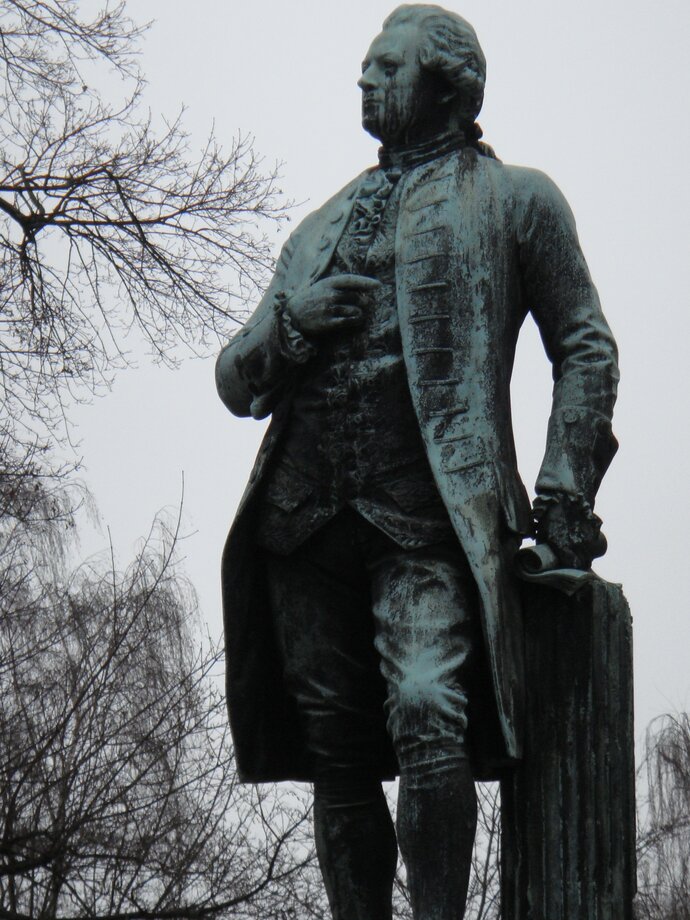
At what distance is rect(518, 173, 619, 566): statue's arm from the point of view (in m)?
4.90

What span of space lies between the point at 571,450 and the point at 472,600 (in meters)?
0.42

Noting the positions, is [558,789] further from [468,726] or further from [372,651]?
[372,651]

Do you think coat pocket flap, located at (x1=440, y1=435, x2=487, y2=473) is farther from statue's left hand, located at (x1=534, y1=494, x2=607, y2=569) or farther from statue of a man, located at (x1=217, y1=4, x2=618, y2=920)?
statue's left hand, located at (x1=534, y1=494, x2=607, y2=569)

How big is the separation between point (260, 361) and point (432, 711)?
39.3 inches

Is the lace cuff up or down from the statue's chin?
down

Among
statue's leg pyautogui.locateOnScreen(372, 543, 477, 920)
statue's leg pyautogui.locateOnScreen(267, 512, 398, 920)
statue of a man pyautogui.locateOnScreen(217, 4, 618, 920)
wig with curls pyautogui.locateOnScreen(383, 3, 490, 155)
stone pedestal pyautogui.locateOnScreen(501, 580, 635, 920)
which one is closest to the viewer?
statue's leg pyautogui.locateOnScreen(372, 543, 477, 920)

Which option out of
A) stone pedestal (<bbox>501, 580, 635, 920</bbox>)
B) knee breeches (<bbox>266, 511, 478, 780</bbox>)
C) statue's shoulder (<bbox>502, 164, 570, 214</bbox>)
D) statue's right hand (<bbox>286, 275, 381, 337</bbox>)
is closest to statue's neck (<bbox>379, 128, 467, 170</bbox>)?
statue's shoulder (<bbox>502, 164, 570, 214</bbox>)

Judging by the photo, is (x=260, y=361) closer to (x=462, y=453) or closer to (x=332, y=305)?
(x=332, y=305)

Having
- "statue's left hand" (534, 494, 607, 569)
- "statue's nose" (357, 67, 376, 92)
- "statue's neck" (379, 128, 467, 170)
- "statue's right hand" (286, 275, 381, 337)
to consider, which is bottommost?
"statue's left hand" (534, 494, 607, 569)

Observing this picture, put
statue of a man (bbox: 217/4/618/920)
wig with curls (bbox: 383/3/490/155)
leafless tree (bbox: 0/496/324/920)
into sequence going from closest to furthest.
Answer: statue of a man (bbox: 217/4/618/920) → wig with curls (bbox: 383/3/490/155) → leafless tree (bbox: 0/496/324/920)

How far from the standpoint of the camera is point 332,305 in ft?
16.4

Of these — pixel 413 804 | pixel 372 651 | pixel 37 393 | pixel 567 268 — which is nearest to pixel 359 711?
pixel 372 651

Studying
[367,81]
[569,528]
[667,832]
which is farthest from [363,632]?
[667,832]

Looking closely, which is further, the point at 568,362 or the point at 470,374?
the point at 568,362
